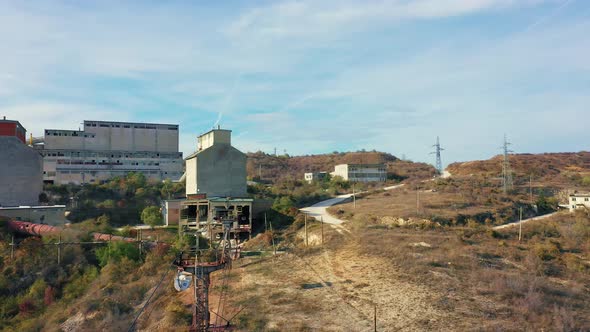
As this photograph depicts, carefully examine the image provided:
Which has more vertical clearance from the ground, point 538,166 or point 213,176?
point 538,166

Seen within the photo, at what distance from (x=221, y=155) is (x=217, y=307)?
102 ft

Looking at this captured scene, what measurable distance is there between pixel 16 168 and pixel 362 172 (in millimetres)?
59881

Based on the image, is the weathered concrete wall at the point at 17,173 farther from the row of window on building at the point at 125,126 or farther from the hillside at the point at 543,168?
the hillside at the point at 543,168

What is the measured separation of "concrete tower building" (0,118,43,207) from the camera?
174 ft

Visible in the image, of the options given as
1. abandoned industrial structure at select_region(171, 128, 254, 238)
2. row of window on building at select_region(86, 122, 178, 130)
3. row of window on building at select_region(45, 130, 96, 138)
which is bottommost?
abandoned industrial structure at select_region(171, 128, 254, 238)

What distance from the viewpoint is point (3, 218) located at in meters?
42.5

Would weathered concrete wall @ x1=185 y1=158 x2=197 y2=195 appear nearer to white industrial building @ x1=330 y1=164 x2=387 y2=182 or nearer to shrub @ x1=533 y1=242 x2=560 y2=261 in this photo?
shrub @ x1=533 y1=242 x2=560 y2=261

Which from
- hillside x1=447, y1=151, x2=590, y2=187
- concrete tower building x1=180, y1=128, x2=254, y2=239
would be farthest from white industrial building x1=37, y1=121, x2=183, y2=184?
hillside x1=447, y1=151, x2=590, y2=187

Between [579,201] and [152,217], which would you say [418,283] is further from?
[579,201]

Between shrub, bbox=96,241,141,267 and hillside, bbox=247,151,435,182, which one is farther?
hillside, bbox=247,151,435,182

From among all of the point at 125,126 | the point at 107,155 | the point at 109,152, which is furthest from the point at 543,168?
the point at 107,155

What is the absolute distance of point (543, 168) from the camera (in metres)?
95.9

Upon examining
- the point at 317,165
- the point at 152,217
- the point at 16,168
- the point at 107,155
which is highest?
the point at 107,155

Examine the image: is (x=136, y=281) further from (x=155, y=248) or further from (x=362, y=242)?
(x=362, y=242)
